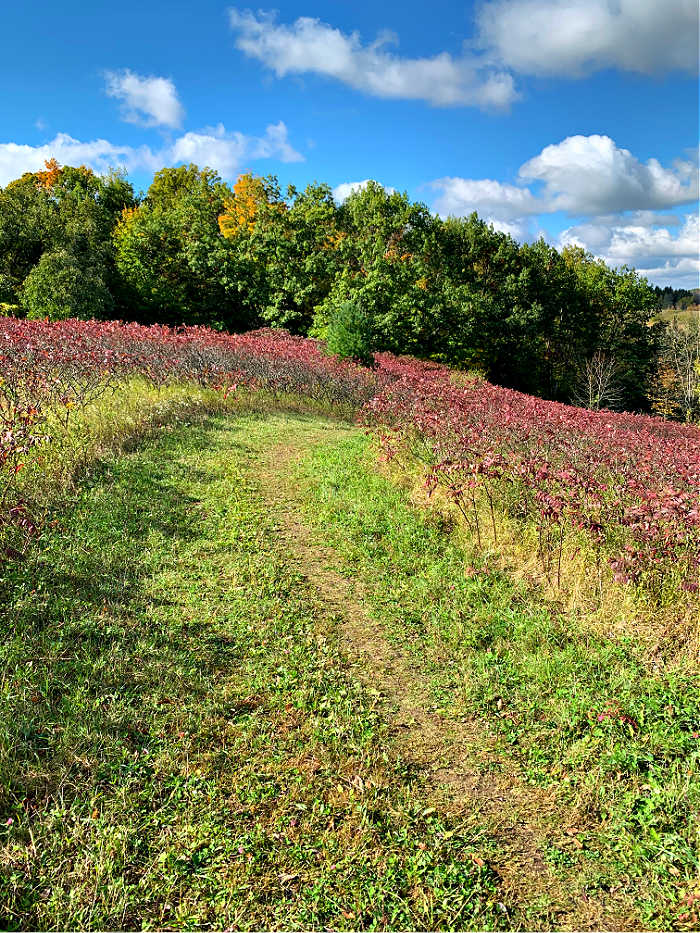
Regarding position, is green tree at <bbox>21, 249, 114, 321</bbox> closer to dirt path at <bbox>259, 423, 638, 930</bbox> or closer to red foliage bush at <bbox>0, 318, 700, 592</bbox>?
red foliage bush at <bbox>0, 318, 700, 592</bbox>

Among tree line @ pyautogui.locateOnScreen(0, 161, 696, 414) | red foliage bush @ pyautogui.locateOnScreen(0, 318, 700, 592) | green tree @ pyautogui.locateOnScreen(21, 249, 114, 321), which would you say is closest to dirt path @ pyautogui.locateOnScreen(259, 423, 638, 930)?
red foliage bush @ pyautogui.locateOnScreen(0, 318, 700, 592)

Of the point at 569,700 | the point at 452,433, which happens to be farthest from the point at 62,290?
the point at 569,700

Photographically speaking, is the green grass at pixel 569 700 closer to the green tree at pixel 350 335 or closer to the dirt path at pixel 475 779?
the dirt path at pixel 475 779

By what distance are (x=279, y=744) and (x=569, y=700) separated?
6.05 feet

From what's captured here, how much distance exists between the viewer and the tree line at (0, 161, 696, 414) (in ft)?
76.1

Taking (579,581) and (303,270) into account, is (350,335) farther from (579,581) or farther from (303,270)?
(303,270)

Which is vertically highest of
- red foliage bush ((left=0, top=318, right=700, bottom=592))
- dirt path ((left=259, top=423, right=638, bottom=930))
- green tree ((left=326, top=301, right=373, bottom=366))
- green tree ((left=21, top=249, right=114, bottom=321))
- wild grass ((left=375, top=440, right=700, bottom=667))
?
green tree ((left=21, top=249, right=114, bottom=321))

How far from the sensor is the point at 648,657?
3891 millimetres

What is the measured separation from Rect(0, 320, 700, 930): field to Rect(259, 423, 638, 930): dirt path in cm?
2

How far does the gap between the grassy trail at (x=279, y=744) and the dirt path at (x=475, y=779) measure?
0.04 ft

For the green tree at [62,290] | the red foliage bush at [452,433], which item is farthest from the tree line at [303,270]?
the red foliage bush at [452,433]

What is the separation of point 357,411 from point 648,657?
336 inches

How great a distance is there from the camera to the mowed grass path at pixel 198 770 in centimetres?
241

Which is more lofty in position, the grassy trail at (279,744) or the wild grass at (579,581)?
the wild grass at (579,581)
